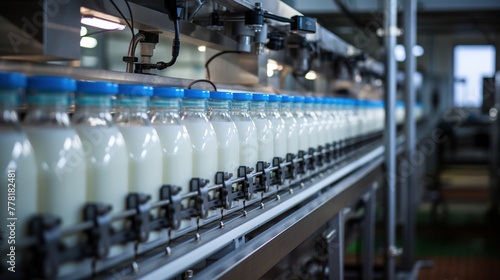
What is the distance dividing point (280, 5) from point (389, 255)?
2.08 meters

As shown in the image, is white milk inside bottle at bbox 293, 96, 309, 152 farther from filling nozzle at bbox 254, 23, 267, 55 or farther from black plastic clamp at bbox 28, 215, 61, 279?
black plastic clamp at bbox 28, 215, 61, 279

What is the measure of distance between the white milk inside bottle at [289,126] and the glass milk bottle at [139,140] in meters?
0.75

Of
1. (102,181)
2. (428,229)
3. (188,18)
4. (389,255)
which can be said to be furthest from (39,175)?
(428,229)

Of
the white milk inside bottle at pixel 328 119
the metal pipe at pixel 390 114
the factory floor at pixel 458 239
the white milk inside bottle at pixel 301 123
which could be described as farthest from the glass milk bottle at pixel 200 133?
the factory floor at pixel 458 239

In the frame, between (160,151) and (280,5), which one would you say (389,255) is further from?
(160,151)

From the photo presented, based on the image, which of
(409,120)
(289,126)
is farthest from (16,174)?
(409,120)

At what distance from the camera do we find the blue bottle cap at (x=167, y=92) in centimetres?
103

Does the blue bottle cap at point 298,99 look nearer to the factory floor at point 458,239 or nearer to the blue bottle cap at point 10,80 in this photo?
the blue bottle cap at point 10,80

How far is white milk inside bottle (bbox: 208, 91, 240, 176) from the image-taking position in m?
1.22

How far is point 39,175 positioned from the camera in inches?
28.3

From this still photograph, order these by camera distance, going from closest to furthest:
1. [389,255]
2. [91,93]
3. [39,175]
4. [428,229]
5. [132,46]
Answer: [39,175] < [91,93] < [132,46] < [389,255] < [428,229]

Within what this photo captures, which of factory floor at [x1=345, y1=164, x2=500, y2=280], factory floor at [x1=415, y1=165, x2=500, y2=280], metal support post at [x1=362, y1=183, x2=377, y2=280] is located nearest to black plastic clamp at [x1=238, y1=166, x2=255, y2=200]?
metal support post at [x1=362, y1=183, x2=377, y2=280]

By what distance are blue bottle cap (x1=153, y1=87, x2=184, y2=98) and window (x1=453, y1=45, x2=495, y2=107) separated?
9066 mm

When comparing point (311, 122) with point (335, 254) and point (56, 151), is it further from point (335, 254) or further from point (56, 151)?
point (56, 151)
